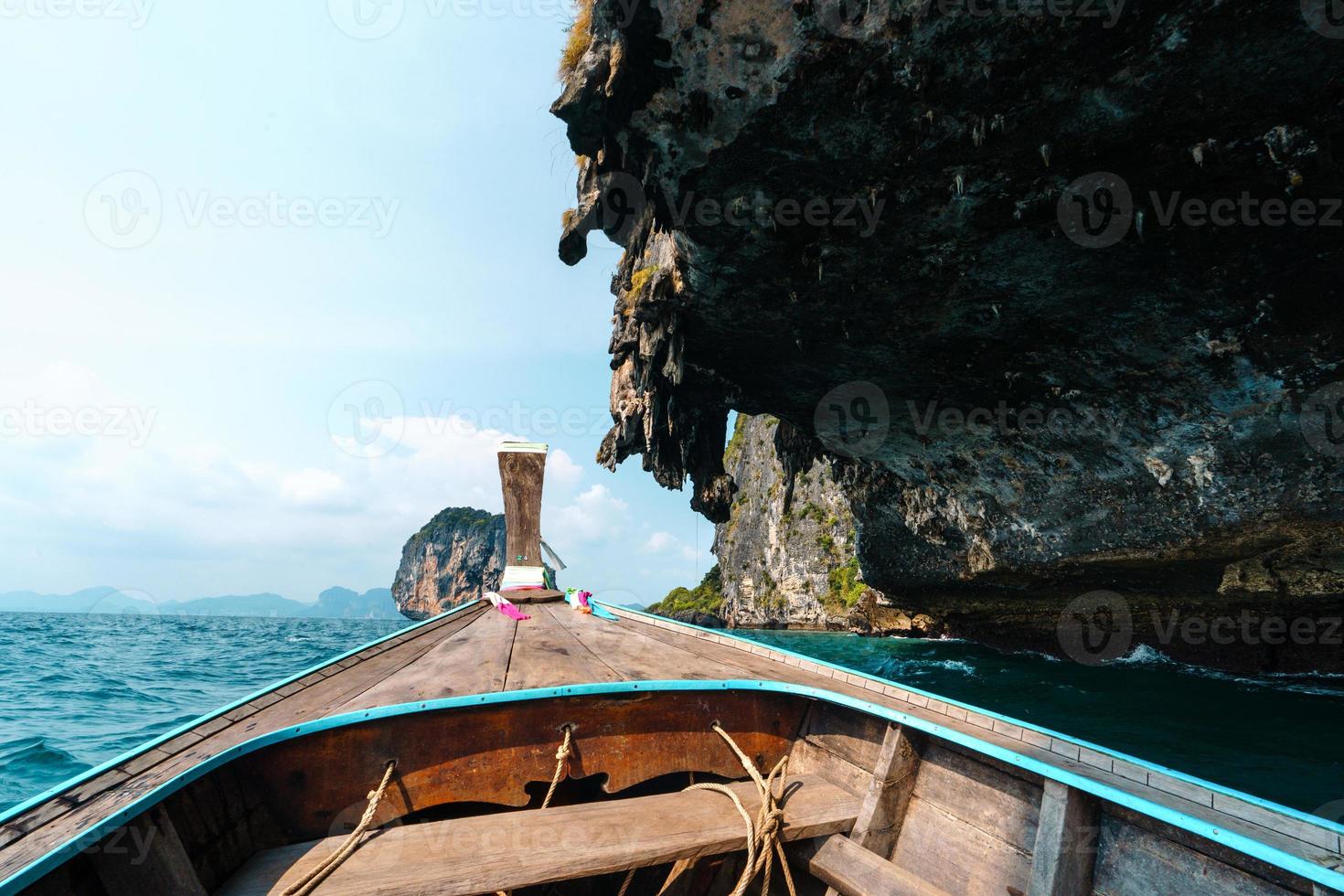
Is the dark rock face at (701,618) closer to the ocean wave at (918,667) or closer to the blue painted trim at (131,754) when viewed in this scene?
the ocean wave at (918,667)

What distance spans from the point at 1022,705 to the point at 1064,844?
9.27m

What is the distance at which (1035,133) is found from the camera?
696 centimetres

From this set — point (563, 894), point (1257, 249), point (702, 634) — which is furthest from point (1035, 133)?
point (563, 894)

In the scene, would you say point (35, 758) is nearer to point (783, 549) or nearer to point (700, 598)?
point (783, 549)

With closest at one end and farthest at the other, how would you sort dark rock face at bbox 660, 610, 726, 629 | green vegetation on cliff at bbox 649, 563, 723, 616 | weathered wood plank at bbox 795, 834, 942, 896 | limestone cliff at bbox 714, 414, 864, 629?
weathered wood plank at bbox 795, 834, 942, 896, limestone cliff at bbox 714, 414, 864, 629, dark rock face at bbox 660, 610, 726, 629, green vegetation on cliff at bbox 649, 563, 723, 616

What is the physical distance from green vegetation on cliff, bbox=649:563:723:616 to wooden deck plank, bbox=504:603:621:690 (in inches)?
1893

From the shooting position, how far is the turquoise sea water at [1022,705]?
614 centimetres

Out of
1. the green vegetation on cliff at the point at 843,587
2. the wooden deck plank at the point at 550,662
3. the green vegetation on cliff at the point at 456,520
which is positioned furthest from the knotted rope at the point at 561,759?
the green vegetation on cliff at the point at 456,520

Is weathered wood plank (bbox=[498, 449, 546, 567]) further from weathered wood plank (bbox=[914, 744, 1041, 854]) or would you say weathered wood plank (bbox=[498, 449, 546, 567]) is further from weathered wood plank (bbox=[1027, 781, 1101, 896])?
weathered wood plank (bbox=[1027, 781, 1101, 896])

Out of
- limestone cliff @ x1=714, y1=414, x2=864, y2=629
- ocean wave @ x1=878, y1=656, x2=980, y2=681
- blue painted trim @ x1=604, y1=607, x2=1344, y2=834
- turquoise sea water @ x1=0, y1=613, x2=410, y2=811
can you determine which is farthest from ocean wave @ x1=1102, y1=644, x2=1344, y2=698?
limestone cliff @ x1=714, y1=414, x2=864, y2=629

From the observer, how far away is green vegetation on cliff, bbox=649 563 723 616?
54156mm

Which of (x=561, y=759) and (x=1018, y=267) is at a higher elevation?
(x=1018, y=267)

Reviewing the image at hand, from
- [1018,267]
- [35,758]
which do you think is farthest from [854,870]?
[1018,267]

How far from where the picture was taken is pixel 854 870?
2379 mm
